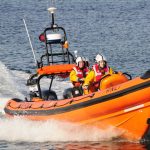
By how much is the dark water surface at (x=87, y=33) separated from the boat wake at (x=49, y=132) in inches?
5.1

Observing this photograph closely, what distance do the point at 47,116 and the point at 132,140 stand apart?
1459 mm

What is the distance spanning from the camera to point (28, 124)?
464 inches

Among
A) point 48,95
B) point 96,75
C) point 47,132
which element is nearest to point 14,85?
point 48,95

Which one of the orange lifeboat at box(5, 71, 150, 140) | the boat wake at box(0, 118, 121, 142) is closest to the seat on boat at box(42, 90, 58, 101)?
the boat wake at box(0, 118, 121, 142)

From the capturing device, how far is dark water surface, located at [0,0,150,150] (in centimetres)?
1546

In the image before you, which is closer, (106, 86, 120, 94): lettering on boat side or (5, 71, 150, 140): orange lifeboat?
(5, 71, 150, 140): orange lifeboat

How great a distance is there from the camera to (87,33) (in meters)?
28.2

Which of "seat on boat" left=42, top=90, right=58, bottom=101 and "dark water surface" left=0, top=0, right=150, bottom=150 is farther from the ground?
"seat on boat" left=42, top=90, right=58, bottom=101

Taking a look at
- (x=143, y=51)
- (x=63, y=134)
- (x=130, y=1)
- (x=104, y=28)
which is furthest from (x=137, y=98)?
(x=130, y=1)

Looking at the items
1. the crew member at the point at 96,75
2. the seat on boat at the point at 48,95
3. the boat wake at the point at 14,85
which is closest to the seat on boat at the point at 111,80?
the crew member at the point at 96,75

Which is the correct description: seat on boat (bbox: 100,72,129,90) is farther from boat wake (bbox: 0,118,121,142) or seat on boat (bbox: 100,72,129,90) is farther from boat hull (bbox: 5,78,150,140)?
boat wake (bbox: 0,118,121,142)

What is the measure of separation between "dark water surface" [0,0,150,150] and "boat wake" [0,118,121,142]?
13 centimetres

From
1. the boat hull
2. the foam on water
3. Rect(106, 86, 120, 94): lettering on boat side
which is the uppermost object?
Rect(106, 86, 120, 94): lettering on boat side

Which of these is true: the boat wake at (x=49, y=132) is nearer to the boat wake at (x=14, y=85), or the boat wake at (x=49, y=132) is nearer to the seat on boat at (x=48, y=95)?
the seat on boat at (x=48, y=95)
